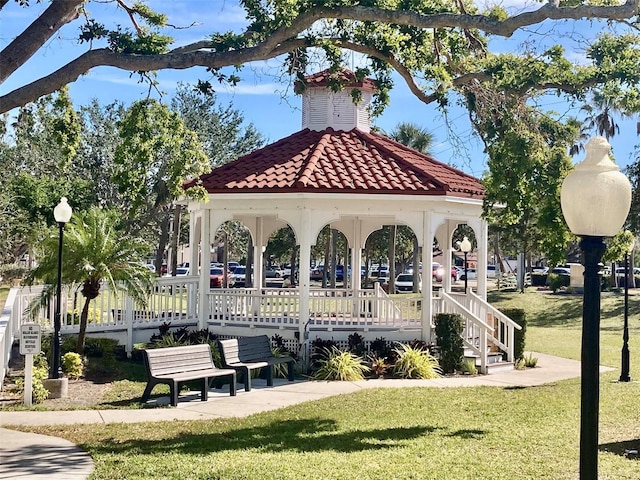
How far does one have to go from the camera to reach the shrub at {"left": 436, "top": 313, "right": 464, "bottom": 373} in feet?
53.6

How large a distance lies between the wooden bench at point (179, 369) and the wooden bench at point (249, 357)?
0.50 m

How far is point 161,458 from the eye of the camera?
866 centimetres

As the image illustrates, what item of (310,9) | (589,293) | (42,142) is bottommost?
(589,293)

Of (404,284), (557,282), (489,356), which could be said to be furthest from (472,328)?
(404,284)

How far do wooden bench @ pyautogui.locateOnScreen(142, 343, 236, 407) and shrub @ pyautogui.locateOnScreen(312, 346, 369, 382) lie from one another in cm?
255

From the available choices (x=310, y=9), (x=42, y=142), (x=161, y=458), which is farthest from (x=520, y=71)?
(x=42, y=142)

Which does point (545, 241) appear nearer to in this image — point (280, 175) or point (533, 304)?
point (280, 175)

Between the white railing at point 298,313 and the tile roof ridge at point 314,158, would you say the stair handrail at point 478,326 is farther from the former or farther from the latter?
the tile roof ridge at point 314,158

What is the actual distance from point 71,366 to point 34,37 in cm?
772

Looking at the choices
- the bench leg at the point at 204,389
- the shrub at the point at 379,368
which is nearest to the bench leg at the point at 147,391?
the bench leg at the point at 204,389

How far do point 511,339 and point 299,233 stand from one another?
18.0 ft

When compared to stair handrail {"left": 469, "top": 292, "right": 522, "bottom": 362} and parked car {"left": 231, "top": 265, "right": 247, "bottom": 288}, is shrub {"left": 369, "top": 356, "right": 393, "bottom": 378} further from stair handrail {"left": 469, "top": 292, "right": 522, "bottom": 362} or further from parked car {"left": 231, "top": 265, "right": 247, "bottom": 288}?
parked car {"left": 231, "top": 265, "right": 247, "bottom": 288}

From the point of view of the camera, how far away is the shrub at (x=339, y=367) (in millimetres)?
15359

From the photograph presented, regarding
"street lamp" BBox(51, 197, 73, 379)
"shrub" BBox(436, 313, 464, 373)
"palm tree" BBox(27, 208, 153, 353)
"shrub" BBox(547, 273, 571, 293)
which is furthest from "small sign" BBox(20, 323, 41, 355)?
"shrub" BBox(547, 273, 571, 293)
